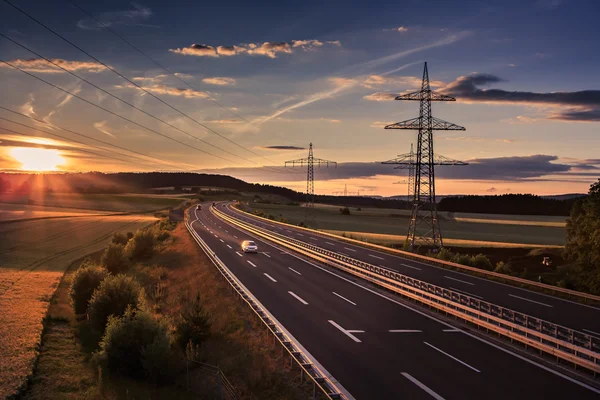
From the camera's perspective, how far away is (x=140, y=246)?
6231 centimetres

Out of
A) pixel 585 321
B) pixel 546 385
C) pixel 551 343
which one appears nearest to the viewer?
pixel 546 385

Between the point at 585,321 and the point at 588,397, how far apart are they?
32.3 ft

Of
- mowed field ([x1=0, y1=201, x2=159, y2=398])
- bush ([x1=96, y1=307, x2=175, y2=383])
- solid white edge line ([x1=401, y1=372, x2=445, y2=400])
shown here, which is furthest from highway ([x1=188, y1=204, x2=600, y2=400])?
mowed field ([x1=0, y1=201, x2=159, y2=398])

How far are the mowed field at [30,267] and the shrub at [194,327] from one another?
695 centimetres

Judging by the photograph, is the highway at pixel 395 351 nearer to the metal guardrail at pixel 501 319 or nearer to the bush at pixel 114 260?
the metal guardrail at pixel 501 319

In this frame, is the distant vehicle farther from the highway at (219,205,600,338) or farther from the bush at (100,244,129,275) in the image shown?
the bush at (100,244,129,275)

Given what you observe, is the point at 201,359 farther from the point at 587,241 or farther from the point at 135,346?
the point at 587,241

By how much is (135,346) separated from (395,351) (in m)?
12.1

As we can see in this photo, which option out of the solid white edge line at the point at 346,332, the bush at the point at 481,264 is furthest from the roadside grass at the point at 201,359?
the bush at the point at 481,264

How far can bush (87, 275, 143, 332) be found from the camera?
30.2m

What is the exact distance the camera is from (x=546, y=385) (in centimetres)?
1547

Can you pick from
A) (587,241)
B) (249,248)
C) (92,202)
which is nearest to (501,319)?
(587,241)

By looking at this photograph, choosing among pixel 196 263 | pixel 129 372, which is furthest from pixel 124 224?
pixel 129 372

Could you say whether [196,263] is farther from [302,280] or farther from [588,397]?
[588,397]
